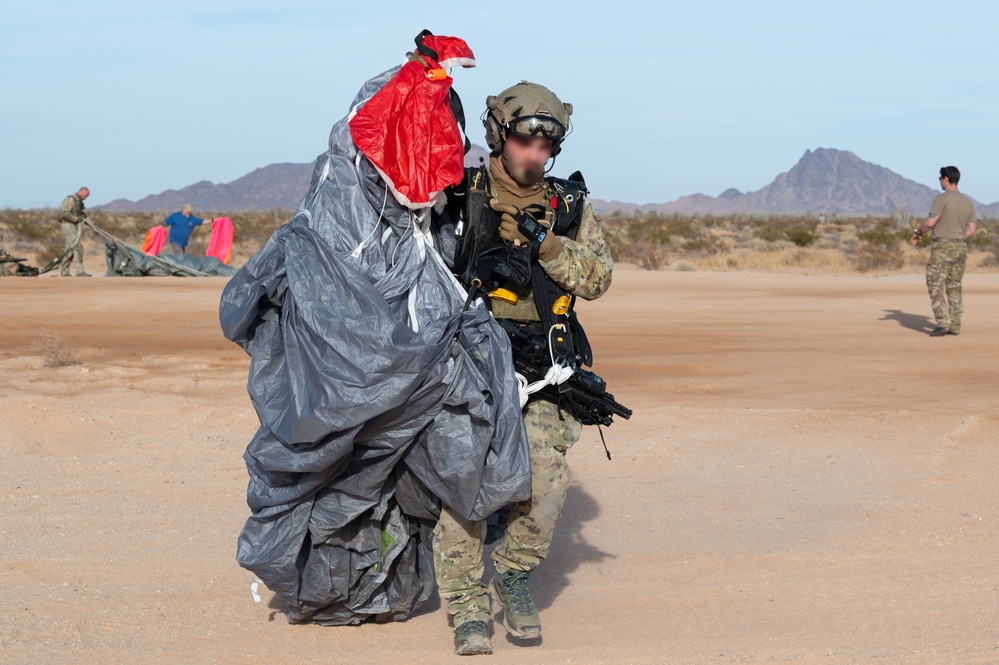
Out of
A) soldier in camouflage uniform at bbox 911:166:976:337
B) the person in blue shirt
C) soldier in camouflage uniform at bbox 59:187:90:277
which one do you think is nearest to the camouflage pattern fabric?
soldier in camouflage uniform at bbox 59:187:90:277

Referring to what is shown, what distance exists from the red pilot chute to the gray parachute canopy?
11cm

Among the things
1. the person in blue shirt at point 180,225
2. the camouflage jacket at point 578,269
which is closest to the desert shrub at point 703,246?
the person in blue shirt at point 180,225

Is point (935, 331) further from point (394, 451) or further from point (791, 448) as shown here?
point (394, 451)

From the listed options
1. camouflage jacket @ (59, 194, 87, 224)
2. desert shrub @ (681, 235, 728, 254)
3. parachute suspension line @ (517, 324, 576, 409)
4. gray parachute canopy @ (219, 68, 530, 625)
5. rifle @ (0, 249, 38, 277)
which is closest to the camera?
gray parachute canopy @ (219, 68, 530, 625)

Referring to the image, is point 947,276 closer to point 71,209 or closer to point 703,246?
point 71,209

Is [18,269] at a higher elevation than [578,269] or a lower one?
lower

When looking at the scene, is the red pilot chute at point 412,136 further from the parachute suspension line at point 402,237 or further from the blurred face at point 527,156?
the blurred face at point 527,156

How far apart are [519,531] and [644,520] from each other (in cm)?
213

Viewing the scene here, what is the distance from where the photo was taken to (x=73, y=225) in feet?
76.3

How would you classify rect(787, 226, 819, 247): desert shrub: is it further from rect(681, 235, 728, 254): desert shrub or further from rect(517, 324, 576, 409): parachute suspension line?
rect(517, 324, 576, 409): parachute suspension line

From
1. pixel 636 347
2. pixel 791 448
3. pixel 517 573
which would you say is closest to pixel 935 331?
pixel 636 347

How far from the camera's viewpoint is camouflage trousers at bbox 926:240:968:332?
47.3 feet

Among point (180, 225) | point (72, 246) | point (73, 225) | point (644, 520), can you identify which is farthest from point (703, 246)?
point (644, 520)

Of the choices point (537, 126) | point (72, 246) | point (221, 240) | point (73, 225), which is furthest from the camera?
point (221, 240)
